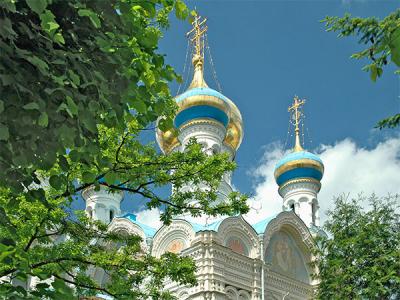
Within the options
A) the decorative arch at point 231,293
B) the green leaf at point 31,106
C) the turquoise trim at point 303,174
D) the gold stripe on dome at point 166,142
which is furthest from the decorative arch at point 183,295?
the green leaf at point 31,106

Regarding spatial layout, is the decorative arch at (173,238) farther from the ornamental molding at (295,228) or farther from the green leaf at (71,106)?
the green leaf at (71,106)

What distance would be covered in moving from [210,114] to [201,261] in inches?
296

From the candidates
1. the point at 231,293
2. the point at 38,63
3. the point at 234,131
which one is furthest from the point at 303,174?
the point at 38,63

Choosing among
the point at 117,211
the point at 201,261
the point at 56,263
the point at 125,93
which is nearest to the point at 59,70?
the point at 125,93

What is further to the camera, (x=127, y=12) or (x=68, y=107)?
(x=127, y=12)

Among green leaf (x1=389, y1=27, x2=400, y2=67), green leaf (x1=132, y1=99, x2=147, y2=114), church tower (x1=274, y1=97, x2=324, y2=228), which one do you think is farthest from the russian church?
green leaf (x1=389, y1=27, x2=400, y2=67)

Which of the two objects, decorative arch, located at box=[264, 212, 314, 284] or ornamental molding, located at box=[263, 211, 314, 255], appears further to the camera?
ornamental molding, located at box=[263, 211, 314, 255]

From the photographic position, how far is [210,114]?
24.2 metres

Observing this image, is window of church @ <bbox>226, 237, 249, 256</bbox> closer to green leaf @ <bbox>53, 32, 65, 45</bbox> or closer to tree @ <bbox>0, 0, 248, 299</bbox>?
tree @ <bbox>0, 0, 248, 299</bbox>

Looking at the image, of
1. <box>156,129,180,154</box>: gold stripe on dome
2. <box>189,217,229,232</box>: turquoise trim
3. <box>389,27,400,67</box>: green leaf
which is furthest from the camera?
<box>156,129,180,154</box>: gold stripe on dome

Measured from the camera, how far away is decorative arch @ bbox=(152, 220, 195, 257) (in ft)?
64.7

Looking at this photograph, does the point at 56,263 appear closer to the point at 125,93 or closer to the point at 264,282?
the point at 125,93

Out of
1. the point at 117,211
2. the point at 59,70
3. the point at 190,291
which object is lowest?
the point at 59,70

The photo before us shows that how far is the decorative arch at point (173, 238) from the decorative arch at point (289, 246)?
9.28 feet
